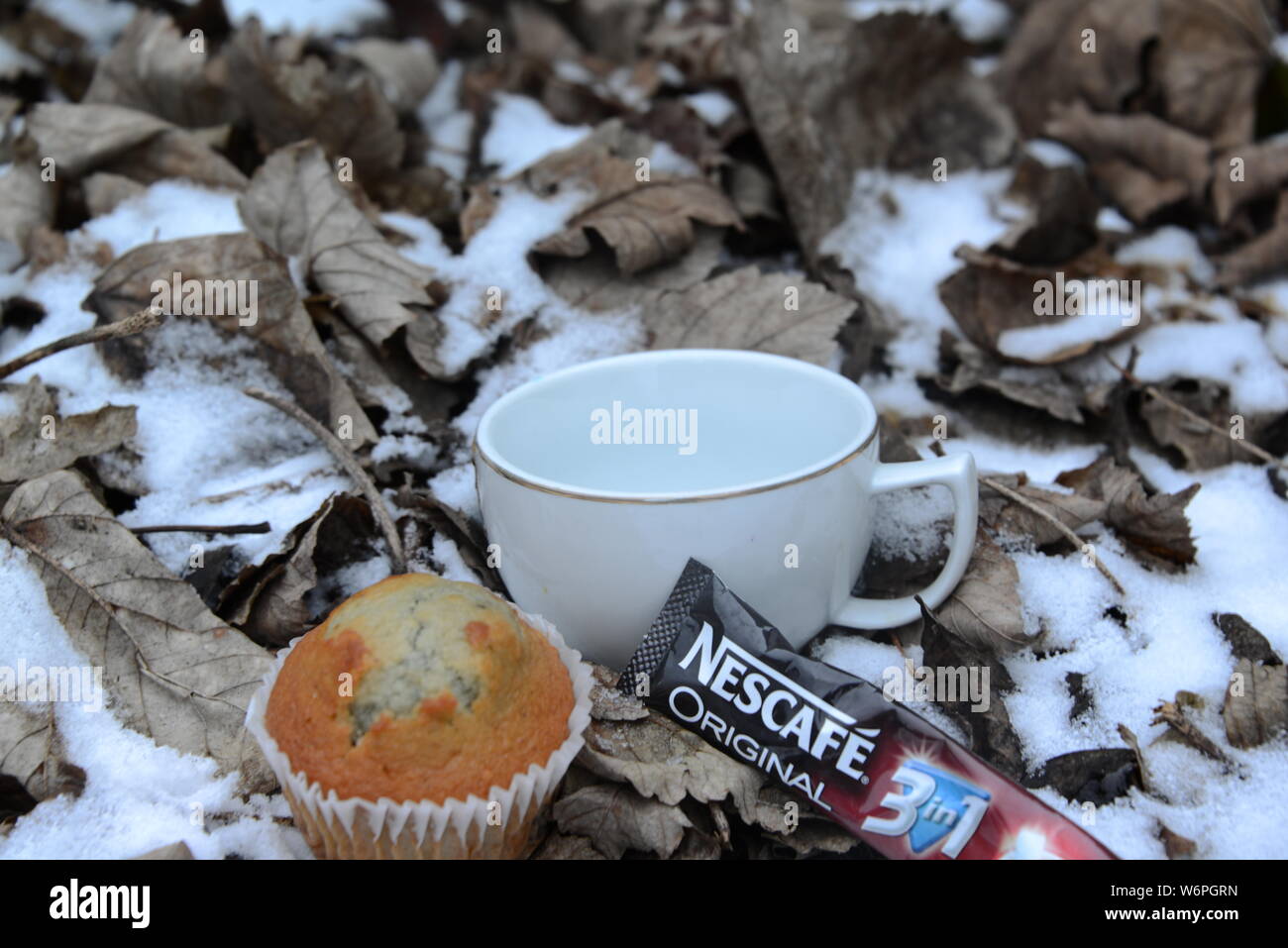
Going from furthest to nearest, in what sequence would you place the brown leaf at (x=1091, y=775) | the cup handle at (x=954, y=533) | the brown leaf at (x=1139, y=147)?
the brown leaf at (x=1139, y=147), the cup handle at (x=954, y=533), the brown leaf at (x=1091, y=775)

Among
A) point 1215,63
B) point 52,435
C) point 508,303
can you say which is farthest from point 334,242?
point 1215,63

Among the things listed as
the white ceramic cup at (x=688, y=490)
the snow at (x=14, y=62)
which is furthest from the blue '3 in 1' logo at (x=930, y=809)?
the snow at (x=14, y=62)

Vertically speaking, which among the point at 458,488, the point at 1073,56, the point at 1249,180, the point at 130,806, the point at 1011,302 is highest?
the point at 1073,56

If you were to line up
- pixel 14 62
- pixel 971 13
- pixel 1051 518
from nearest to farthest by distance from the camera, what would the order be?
1. pixel 1051 518
2. pixel 14 62
3. pixel 971 13

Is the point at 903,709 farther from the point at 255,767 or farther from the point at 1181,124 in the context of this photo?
the point at 1181,124

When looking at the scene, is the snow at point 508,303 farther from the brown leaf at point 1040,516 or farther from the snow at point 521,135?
the brown leaf at point 1040,516

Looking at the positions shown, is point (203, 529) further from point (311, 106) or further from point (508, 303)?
point (311, 106)
